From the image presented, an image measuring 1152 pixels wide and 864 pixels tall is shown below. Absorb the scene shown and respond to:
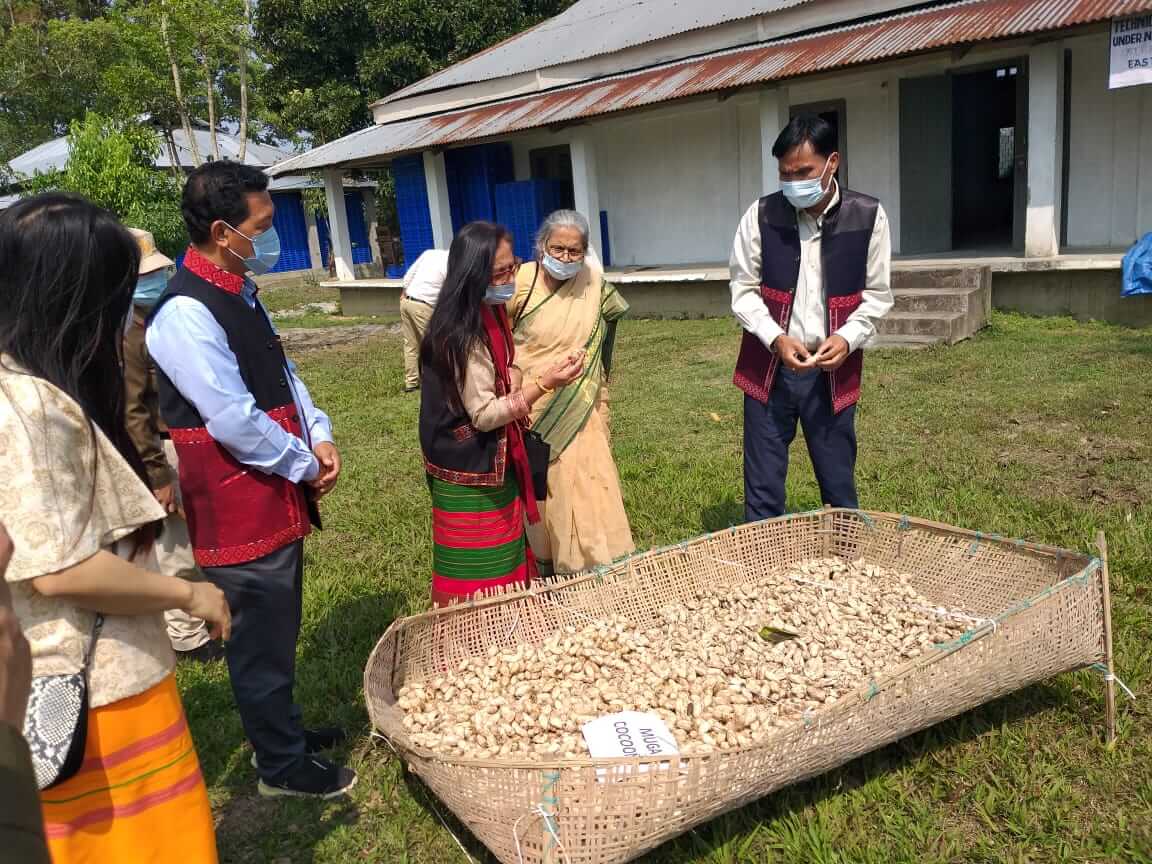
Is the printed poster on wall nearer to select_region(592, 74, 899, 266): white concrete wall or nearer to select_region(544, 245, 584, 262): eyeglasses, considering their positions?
select_region(592, 74, 899, 266): white concrete wall

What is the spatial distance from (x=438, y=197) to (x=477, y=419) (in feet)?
39.6

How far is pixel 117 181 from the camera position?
18.4 metres

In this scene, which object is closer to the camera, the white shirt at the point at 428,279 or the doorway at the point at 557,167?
the white shirt at the point at 428,279

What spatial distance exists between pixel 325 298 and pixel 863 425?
1522 centimetres

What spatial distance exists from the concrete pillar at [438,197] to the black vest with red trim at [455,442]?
1145 centimetres

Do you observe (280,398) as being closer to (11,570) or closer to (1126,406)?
(11,570)

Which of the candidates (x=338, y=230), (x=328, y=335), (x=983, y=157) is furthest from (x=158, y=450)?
(x=338, y=230)

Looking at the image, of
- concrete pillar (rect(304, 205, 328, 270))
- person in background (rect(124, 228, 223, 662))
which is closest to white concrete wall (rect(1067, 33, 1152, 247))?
person in background (rect(124, 228, 223, 662))

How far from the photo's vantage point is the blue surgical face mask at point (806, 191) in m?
3.30

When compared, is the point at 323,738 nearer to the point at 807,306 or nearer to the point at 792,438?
the point at 792,438

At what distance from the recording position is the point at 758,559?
365cm

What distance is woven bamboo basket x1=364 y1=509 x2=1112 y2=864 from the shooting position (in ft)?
6.92

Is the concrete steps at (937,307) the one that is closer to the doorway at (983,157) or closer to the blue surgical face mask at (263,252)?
the doorway at (983,157)

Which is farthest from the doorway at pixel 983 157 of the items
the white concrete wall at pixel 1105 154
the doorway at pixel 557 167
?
the doorway at pixel 557 167
